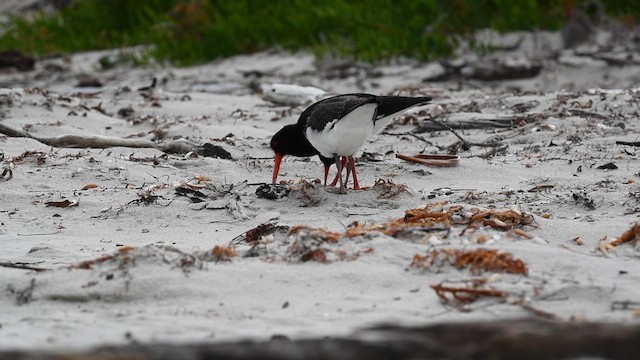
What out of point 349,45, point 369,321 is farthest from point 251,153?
point 349,45

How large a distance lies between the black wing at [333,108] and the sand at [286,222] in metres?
0.46

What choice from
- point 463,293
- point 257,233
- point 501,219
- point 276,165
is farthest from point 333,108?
point 463,293

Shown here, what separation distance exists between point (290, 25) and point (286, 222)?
916cm

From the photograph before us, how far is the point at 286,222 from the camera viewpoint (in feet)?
17.5

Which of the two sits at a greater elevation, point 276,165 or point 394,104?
point 394,104

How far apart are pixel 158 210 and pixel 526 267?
2.41m

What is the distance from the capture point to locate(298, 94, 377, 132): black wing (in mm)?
5828

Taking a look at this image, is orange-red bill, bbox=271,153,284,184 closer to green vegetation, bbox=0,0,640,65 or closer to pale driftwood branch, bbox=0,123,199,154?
pale driftwood branch, bbox=0,123,199,154

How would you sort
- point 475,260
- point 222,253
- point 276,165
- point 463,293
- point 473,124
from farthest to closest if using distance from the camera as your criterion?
1. point 473,124
2. point 276,165
3. point 222,253
4. point 475,260
5. point 463,293

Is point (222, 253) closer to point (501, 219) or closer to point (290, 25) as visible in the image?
point (501, 219)

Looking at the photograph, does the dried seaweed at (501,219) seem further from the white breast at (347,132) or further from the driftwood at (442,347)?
the driftwood at (442,347)

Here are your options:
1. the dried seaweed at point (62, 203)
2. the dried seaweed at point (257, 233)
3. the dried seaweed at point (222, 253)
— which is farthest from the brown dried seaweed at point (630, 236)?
the dried seaweed at point (62, 203)

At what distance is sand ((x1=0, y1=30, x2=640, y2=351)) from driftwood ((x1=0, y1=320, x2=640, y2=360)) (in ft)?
1.34

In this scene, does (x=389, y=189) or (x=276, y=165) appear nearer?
(x=389, y=189)
